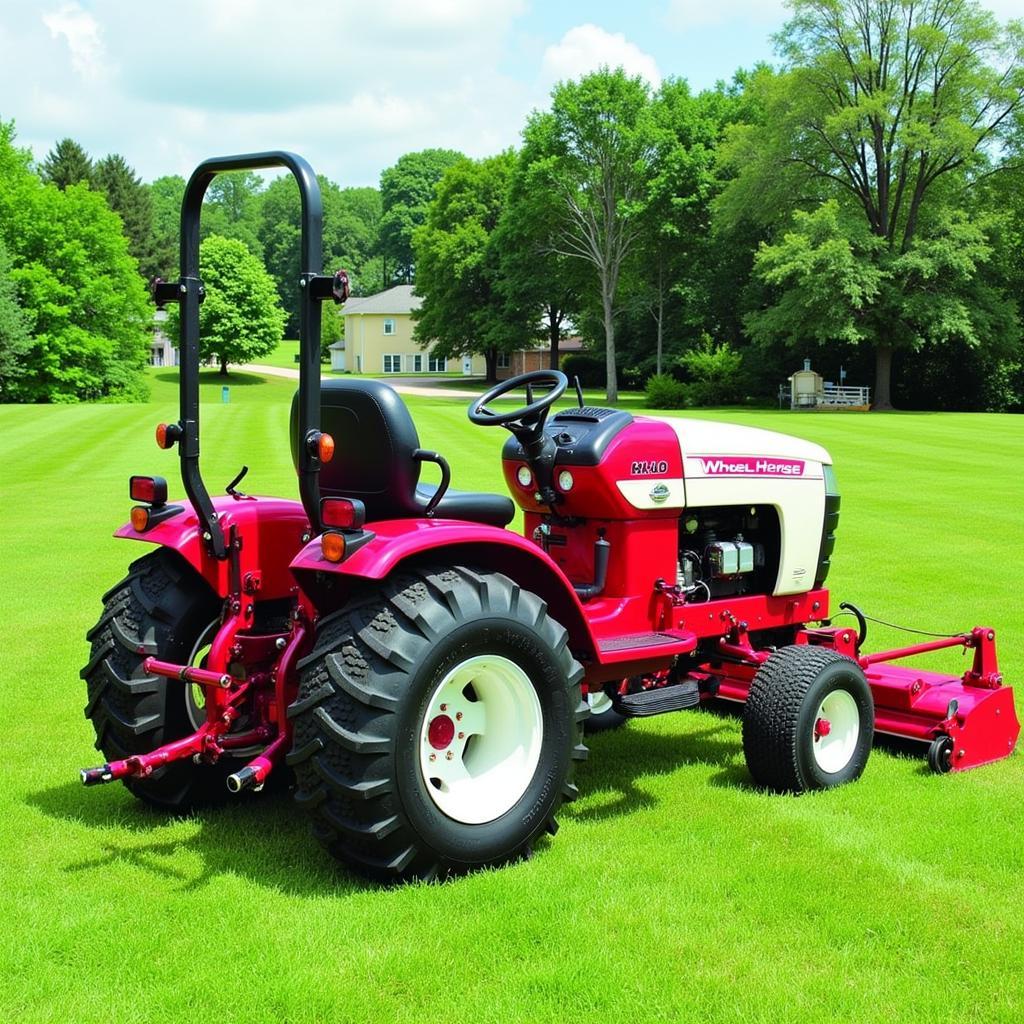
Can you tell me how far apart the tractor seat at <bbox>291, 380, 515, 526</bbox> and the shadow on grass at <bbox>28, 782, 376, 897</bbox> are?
46.1 inches

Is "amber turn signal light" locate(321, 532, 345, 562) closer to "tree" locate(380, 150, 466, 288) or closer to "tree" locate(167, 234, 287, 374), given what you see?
"tree" locate(167, 234, 287, 374)

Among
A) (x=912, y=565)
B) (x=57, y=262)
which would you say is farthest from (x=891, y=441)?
(x=57, y=262)

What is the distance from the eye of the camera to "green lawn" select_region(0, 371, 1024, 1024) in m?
3.03

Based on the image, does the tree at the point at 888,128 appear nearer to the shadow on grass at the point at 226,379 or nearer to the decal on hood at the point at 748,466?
the shadow on grass at the point at 226,379

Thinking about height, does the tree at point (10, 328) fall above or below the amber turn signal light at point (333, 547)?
above

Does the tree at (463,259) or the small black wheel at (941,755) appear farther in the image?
the tree at (463,259)

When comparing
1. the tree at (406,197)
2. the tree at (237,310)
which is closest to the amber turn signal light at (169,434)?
the tree at (237,310)

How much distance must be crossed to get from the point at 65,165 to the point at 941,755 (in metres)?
71.1

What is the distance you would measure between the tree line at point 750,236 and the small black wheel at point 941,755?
3581cm

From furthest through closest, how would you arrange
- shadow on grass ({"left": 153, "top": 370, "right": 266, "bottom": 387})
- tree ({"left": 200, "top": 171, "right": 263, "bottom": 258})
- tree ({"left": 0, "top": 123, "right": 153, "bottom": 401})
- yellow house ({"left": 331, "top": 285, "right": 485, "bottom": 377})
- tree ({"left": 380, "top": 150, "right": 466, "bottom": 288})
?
tree ({"left": 380, "top": 150, "right": 466, "bottom": 288}), tree ({"left": 200, "top": 171, "right": 263, "bottom": 258}), yellow house ({"left": 331, "top": 285, "right": 485, "bottom": 377}), shadow on grass ({"left": 153, "top": 370, "right": 266, "bottom": 387}), tree ({"left": 0, "top": 123, "right": 153, "bottom": 401})

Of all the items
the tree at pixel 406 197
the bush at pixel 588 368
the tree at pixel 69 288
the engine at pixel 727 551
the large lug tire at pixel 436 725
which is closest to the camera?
the large lug tire at pixel 436 725

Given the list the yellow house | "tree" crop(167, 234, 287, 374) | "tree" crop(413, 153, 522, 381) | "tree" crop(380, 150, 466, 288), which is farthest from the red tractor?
"tree" crop(380, 150, 466, 288)

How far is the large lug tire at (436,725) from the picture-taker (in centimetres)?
353

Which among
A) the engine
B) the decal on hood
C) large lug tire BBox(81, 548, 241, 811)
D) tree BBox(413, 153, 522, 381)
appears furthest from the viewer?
tree BBox(413, 153, 522, 381)
